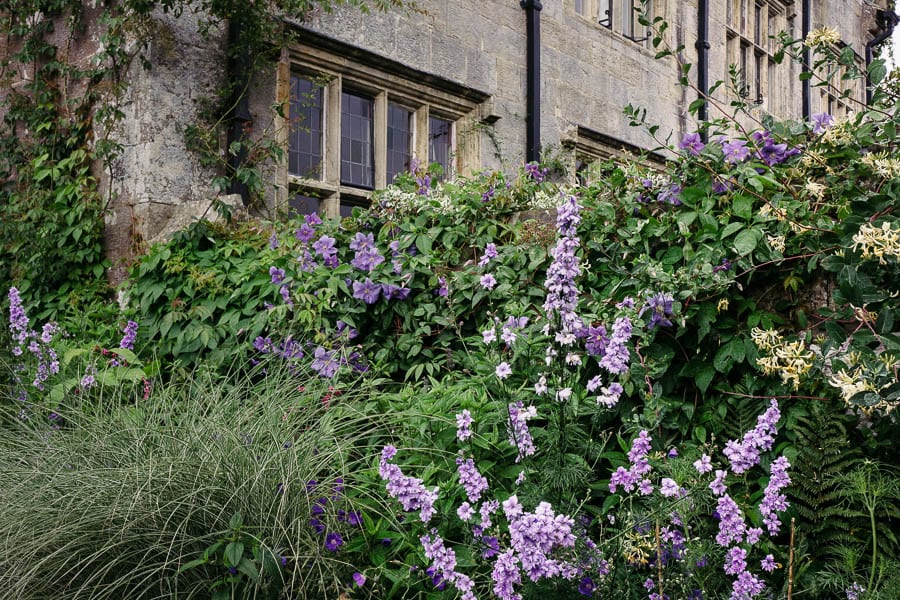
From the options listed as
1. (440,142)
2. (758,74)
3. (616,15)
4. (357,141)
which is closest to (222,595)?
(357,141)

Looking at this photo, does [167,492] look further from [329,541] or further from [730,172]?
[730,172]

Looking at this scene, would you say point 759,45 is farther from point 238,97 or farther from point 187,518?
point 187,518

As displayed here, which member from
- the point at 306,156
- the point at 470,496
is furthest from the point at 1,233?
the point at 470,496

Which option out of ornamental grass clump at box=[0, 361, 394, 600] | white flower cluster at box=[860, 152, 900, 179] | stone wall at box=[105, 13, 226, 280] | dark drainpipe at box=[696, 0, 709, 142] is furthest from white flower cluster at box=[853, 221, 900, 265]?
dark drainpipe at box=[696, 0, 709, 142]

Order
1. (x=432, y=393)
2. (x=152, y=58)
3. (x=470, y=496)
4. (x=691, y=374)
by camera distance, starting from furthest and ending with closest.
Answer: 1. (x=152, y=58)
2. (x=432, y=393)
3. (x=691, y=374)
4. (x=470, y=496)

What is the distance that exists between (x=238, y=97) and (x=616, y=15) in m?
4.83

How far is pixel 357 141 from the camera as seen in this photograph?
20.2 ft

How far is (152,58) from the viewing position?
4.94m

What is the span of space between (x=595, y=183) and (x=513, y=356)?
0.94 meters

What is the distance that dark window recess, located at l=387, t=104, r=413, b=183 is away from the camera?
639cm

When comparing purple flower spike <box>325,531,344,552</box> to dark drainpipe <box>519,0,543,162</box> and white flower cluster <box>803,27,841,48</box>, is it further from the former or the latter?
dark drainpipe <box>519,0,543,162</box>

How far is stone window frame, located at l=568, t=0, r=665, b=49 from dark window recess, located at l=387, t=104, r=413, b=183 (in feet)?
7.93

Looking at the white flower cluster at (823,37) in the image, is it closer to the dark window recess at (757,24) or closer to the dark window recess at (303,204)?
the dark window recess at (303,204)

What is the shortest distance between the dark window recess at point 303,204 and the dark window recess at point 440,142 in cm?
125
